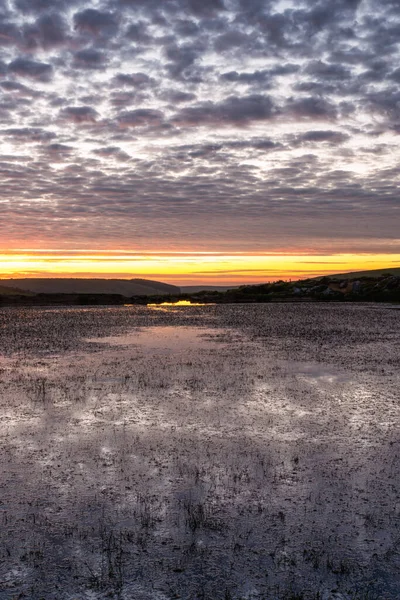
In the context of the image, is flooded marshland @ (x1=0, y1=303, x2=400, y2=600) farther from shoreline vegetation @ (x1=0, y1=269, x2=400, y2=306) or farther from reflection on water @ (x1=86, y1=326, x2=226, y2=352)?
shoreline vegetation @ (x1=0, y1=269, x2=400, y2=306)

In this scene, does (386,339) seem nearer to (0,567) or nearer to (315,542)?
(315,542)

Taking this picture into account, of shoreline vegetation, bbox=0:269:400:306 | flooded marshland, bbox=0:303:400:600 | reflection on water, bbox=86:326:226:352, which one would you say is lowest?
flooded marshland, bbox=0:303:400:600

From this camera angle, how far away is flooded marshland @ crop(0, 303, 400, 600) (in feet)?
23.3

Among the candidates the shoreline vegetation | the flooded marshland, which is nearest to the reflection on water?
the flooded marshland

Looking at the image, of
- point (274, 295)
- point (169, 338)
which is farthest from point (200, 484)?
point (274, 295)

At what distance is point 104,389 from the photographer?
1892 cm

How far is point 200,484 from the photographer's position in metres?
10.1

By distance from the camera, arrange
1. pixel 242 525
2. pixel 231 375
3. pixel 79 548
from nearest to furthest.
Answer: pixel 79 548
pixel 242 525
pixel 231 375

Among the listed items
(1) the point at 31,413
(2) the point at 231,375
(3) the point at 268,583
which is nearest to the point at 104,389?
(1) the point at 31,413

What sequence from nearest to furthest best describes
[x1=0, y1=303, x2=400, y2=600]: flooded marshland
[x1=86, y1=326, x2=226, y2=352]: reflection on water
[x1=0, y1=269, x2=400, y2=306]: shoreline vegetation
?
[x1=0, y1=303, x2=400, y2=600]: flooded marshland, [x1=86, y1=326, x2=226, y2=352]: reflection on water, [x1=0, y1=269, x2=400, y2=306]: shoreline vegetation

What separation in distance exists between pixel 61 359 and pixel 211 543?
20.2 m

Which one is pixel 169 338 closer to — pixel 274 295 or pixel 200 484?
pixel 200 484

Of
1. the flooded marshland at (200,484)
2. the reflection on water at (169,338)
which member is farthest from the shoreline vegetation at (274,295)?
the flooded marshland at (200,484)

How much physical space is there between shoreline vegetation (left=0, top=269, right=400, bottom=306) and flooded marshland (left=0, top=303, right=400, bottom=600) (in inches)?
2972
